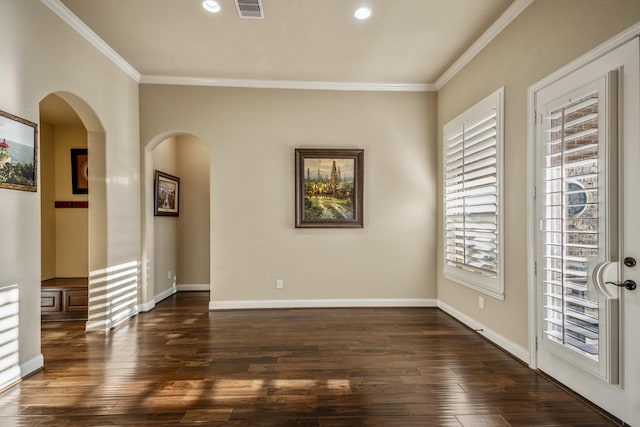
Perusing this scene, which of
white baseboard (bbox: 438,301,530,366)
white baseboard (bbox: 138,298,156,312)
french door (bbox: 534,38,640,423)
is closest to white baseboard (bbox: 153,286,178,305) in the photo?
white baseboard (bbox: 138,298,156,312)

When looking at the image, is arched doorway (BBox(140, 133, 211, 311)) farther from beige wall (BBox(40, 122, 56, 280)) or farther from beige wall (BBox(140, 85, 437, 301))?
beige wall (BBox(40, 122, 56, 280))

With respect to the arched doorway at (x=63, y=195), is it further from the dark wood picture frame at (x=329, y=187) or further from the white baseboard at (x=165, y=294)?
the dark wood picture frame at (x=329, y=187)

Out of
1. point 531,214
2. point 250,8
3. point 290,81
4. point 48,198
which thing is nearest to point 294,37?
point 250,8

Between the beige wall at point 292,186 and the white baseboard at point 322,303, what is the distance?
59 millimetres

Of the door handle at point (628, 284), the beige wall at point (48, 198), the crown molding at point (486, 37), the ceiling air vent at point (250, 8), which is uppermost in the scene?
the ceiling air vent at point (250, 8)

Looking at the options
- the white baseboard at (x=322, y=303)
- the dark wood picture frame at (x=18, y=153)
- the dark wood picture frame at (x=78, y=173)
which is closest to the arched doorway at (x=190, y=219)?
the dark wood picture frame at (x=78, y=173)

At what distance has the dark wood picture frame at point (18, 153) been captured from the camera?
261 cm

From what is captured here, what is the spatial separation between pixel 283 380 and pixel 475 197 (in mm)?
2752

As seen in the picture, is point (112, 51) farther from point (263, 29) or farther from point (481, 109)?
point (481, 109)

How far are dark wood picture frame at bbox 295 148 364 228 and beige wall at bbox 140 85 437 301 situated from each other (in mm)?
117

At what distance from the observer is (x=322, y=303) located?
493 centimetres

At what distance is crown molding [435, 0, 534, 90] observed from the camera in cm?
309

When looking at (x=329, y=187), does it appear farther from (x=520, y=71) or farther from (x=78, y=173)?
(x=78, y=173)

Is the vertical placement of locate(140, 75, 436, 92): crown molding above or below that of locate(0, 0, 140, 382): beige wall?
above
